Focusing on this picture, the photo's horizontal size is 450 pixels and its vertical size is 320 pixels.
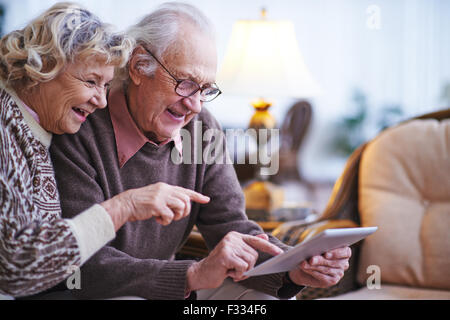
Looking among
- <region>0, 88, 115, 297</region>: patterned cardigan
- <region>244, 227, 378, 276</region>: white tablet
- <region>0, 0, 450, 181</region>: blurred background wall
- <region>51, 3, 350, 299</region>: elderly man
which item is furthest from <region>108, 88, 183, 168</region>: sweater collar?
<region>0, 0, 450, 181</region>: blurred background wall

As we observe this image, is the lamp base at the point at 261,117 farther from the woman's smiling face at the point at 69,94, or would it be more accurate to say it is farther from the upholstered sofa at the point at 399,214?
the woman's smiling face at the point at 69,94

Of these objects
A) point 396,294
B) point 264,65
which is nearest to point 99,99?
point 264,65

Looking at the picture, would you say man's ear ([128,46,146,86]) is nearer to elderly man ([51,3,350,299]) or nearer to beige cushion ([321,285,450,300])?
elderly man ([51,3,350,299])

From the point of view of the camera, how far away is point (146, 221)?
52.8 inches

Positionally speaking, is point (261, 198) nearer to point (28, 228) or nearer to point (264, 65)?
point (264, 65)

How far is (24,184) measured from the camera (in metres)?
1.02

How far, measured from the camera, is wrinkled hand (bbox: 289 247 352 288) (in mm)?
1254

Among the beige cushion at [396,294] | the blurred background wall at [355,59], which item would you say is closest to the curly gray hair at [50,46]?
the beige cushion at [396,294]

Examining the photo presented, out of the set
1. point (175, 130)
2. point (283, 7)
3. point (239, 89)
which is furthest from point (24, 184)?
point (283, 7)

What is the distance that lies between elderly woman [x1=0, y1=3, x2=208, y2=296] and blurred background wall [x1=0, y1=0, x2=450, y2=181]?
16.7ft

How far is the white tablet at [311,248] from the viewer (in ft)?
3.47

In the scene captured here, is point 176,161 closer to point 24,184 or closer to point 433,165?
point 24,184
